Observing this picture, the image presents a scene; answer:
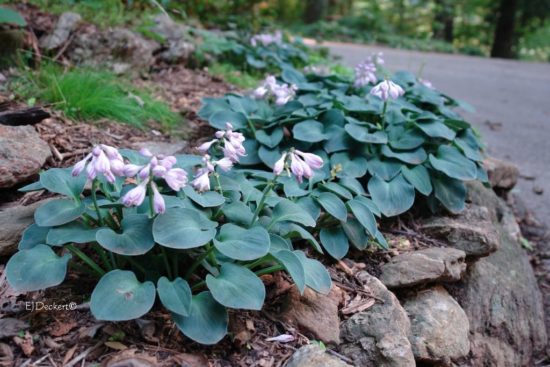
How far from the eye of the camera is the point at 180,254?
1970 millimetres

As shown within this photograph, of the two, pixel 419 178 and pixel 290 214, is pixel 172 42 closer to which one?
pixel 419 178

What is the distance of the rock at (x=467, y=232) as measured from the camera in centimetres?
284

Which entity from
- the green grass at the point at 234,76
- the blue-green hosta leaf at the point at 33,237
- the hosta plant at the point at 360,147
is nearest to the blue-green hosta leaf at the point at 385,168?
the hosta plant at the point at 360,147

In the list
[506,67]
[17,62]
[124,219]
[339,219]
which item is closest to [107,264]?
[124,219]

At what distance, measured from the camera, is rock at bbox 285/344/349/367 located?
174 cm

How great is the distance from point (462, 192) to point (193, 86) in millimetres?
2725

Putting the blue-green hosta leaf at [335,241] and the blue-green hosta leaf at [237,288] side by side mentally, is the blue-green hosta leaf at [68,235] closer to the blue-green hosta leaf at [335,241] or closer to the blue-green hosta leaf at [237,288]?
the blue-green hosta leaf at [237,288]

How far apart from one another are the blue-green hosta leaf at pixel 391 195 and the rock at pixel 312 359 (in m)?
1.19

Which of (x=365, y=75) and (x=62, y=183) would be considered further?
(x=365, y=75)

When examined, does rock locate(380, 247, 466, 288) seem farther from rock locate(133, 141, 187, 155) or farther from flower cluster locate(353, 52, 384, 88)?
flower cluster locate(353, 52, 384, 88)

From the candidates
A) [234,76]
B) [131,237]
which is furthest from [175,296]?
[234,76]

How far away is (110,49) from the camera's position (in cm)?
437

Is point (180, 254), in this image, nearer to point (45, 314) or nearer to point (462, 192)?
point (45, 314)

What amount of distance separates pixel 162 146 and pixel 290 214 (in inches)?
59.1
